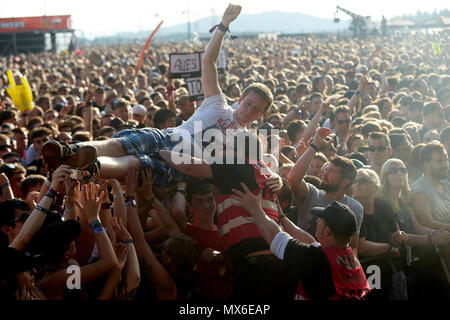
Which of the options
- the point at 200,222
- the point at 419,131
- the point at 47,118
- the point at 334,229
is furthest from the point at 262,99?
the point at 47,118

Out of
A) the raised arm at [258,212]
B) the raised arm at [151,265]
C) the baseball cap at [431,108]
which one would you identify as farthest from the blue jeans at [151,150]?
the baseball cap at [431,108]

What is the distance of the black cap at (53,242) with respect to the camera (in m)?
3.18

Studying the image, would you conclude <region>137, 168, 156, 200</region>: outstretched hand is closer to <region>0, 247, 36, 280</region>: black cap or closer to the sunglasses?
the sunglasses

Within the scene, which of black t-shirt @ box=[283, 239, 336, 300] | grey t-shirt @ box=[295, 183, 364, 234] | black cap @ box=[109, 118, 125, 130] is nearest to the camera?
black t-shirt @ box=[283, 239, 336, 300]

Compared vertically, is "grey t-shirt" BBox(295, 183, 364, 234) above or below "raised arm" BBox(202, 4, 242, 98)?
below

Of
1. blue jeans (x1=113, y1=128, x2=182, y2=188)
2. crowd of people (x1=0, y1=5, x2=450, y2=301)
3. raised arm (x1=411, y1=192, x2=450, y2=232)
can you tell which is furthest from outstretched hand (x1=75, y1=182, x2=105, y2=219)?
raised arm (x1=411, y1=192, x2=450, y2=232)

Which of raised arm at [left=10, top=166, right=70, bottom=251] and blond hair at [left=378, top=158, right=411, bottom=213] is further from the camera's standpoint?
blond hair at [left=378, top=158, right=411, bottom=213]

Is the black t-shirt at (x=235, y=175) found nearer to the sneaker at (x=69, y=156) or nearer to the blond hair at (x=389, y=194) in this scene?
the sneaker at (x=69, y=156)

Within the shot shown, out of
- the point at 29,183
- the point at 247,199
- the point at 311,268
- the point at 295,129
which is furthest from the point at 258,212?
the point at 295,129

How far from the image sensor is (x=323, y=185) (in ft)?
14.2

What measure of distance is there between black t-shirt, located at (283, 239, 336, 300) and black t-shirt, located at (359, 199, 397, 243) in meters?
1.57

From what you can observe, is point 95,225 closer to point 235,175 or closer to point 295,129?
point 235,175

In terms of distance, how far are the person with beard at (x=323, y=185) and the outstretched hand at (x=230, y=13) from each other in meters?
1.22

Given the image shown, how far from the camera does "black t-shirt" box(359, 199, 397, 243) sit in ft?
15.0
